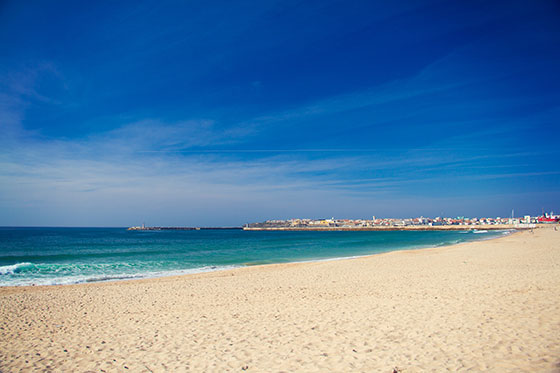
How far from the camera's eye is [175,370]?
4.84 meters

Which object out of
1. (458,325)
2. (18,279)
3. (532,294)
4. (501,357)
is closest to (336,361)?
(501,357)

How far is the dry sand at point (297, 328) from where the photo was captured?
16.2 ft

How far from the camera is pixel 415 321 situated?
6613 millimetres

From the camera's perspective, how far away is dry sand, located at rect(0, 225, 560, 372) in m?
4.93

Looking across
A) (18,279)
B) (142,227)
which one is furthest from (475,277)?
(142,227)

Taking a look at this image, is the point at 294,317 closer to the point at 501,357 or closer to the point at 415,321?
the point at 415,321

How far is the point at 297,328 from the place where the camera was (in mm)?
6578

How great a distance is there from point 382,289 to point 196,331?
6.40 meters

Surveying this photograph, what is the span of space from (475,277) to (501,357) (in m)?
8.13

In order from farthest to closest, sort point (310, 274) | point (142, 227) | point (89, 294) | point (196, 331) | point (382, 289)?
1. point (142, 227)
2. point (310, 274)
3. point (89, 294)
4. point (382, 289)
5. point (196, 331)

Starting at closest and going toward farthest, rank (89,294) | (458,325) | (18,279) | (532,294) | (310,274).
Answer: (458,325), (532,294), (89,294), (310,274), (18,279)

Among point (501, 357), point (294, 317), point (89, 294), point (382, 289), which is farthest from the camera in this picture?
point (89, 294)

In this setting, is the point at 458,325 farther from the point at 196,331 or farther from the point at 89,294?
the point at 89,294

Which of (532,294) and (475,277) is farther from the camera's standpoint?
(475,277)
